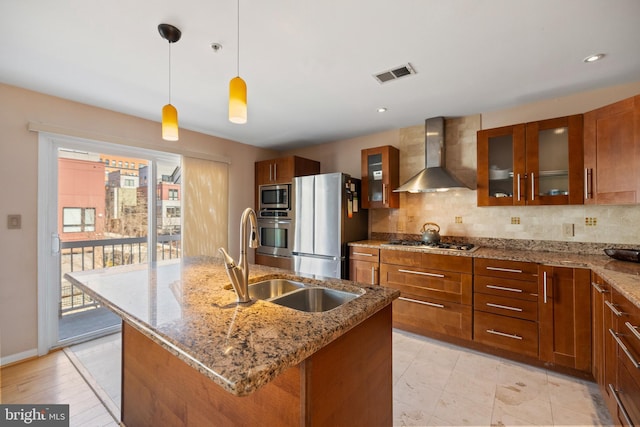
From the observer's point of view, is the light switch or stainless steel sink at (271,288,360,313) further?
the light switch

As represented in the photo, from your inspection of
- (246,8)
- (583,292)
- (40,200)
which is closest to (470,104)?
(583,292)

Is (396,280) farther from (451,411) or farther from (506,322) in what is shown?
(451,411)

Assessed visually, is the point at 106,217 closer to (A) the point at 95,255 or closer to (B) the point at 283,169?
(A) the point at 95,255

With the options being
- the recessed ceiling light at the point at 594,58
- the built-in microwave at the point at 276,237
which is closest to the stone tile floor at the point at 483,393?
the built-in microwave at the point at 276,237

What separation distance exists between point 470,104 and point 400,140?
921 millimetres

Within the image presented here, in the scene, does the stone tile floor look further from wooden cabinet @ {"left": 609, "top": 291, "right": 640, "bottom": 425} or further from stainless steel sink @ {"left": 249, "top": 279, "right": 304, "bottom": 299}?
stainless steel sink @ {"left": 249, "top": 279, "right": 304, "bottom": 299}

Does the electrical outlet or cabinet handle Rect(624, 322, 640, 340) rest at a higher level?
the electrical outlet

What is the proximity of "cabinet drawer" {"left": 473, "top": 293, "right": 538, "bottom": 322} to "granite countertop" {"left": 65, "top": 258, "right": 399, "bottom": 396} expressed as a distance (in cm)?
160

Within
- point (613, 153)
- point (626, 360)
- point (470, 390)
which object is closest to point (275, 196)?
point (470, 390)

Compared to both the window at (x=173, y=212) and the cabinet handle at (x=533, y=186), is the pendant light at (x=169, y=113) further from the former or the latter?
the cabinet handle at (x=533, y=186)

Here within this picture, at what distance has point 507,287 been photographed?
7.70ft

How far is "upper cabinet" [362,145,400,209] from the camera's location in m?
3.35

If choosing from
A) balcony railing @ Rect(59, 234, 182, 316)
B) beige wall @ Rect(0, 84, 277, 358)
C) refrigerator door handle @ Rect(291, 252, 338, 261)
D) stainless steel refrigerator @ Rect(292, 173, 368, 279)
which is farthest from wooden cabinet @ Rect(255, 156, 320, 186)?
beige wall @ Rect(0, 84, 277, 358)

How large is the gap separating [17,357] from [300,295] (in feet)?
8.82
